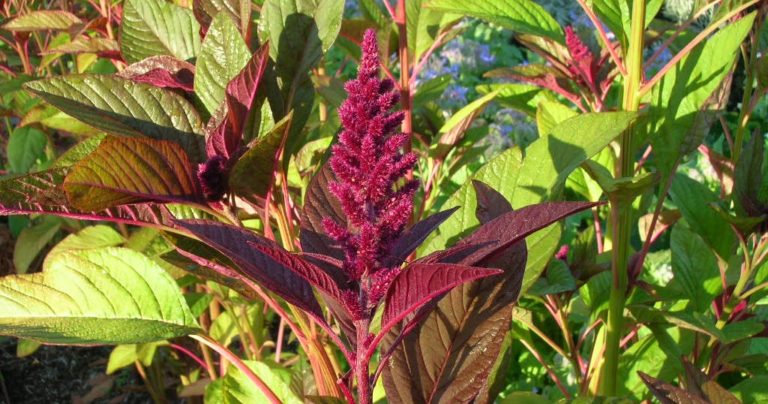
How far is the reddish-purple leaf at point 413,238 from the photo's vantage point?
79 centimetres

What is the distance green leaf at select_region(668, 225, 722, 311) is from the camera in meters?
1.39

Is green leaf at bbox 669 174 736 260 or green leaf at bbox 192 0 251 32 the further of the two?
green leaf at bbox 669 174 736 260

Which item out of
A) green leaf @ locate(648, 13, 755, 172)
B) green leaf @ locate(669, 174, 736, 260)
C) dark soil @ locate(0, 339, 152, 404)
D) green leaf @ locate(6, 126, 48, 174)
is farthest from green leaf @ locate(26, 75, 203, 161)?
dark soil @ locate(0, 339, 152, 404)

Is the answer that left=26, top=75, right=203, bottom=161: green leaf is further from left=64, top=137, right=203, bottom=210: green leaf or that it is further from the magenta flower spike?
the magenta flower spike

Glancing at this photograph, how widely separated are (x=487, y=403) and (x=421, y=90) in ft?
3.10

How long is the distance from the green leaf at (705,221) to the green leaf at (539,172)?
45cm

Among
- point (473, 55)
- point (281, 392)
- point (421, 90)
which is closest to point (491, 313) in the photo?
point (281, 392)

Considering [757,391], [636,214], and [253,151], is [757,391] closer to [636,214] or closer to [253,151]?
[636,214]

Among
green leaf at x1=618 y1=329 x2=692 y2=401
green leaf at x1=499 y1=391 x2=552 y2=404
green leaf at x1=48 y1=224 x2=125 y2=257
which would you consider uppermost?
green leaf at x1=48 y1=224 x2=125 y2=257

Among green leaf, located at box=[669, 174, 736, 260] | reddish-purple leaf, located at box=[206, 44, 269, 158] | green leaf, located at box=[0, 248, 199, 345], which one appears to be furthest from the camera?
green leaf, located at box=[669, 174, 736, 260]

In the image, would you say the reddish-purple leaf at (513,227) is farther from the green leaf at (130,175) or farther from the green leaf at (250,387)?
the green leaf at (250,387)

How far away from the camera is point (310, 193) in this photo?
0.91 metres

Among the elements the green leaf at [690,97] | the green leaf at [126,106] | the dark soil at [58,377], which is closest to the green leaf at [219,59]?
the green leaf at [126,106]

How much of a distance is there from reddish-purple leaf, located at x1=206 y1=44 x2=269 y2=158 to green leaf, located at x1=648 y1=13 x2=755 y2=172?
0.62 meters
